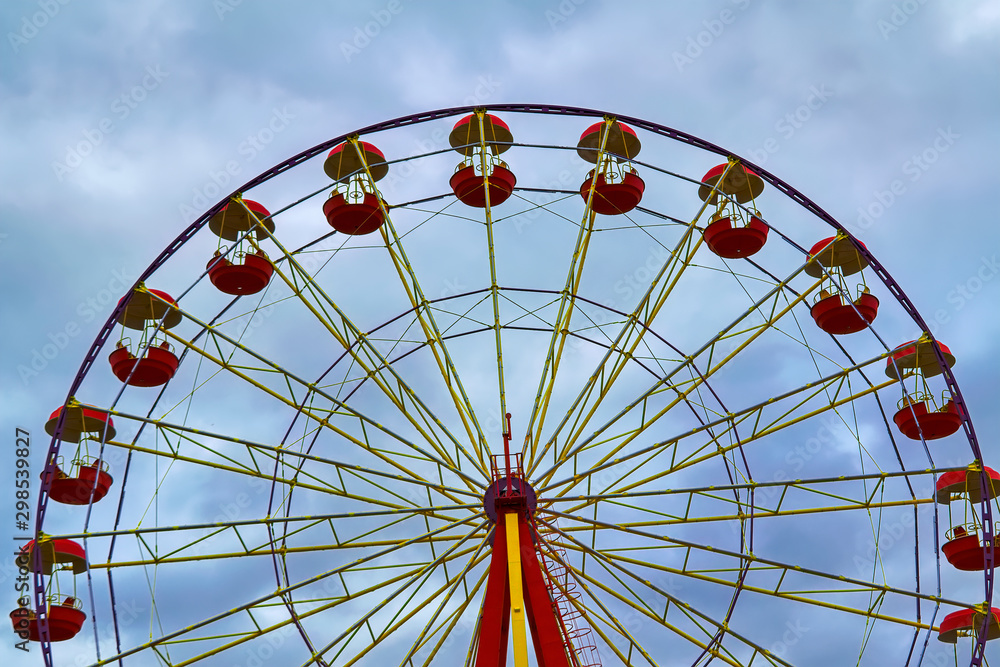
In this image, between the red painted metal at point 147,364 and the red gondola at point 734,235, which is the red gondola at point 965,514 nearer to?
the red gondola at point 734,235

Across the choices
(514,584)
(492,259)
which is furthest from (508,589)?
(492,259)

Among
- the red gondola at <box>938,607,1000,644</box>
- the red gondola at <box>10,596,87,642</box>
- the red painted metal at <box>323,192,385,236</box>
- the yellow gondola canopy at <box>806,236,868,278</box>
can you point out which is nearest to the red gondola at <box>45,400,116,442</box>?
the red gondola at <box>10,596,87,642</box>

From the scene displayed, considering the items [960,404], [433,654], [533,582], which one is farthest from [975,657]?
[433,654]

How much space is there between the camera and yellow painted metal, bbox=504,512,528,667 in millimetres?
17328

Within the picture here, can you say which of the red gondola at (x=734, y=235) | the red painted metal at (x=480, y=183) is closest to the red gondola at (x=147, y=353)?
the red painted metal at (x=480, y=183)

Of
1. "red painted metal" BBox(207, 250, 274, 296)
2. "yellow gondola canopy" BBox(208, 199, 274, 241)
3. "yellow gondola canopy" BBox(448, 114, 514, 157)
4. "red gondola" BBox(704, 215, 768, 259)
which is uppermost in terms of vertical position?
"yellow gondola canopy" BBox(448, 114, 514, 157)

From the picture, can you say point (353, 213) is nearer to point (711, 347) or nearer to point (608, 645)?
point (711, 347)

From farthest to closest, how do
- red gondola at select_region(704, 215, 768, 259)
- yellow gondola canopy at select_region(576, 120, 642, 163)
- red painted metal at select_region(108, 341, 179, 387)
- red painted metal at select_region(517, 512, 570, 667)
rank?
red painted metal at select_region(108, 341, 179, 387) < yellow gondola canopy at select_region(576, 120, 642, 163) < red gondola at select_region(704, 215, 768, 259) < red painted metal at select_region(517, 512, 570, 667)

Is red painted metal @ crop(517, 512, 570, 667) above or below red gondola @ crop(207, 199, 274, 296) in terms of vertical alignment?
below

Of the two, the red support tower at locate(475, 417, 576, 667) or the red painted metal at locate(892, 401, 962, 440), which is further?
the red painted metal at locate(892, 401, 962, 440)

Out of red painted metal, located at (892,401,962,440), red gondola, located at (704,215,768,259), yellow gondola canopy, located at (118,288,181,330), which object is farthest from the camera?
red painted metal, located at (892,401,962,440)

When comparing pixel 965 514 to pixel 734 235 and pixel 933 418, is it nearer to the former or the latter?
pixel 933 418

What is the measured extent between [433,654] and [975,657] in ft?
27.6

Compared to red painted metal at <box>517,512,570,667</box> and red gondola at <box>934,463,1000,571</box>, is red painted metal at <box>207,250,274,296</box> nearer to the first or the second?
red painted metal at <box>517,512,570,667</box>
